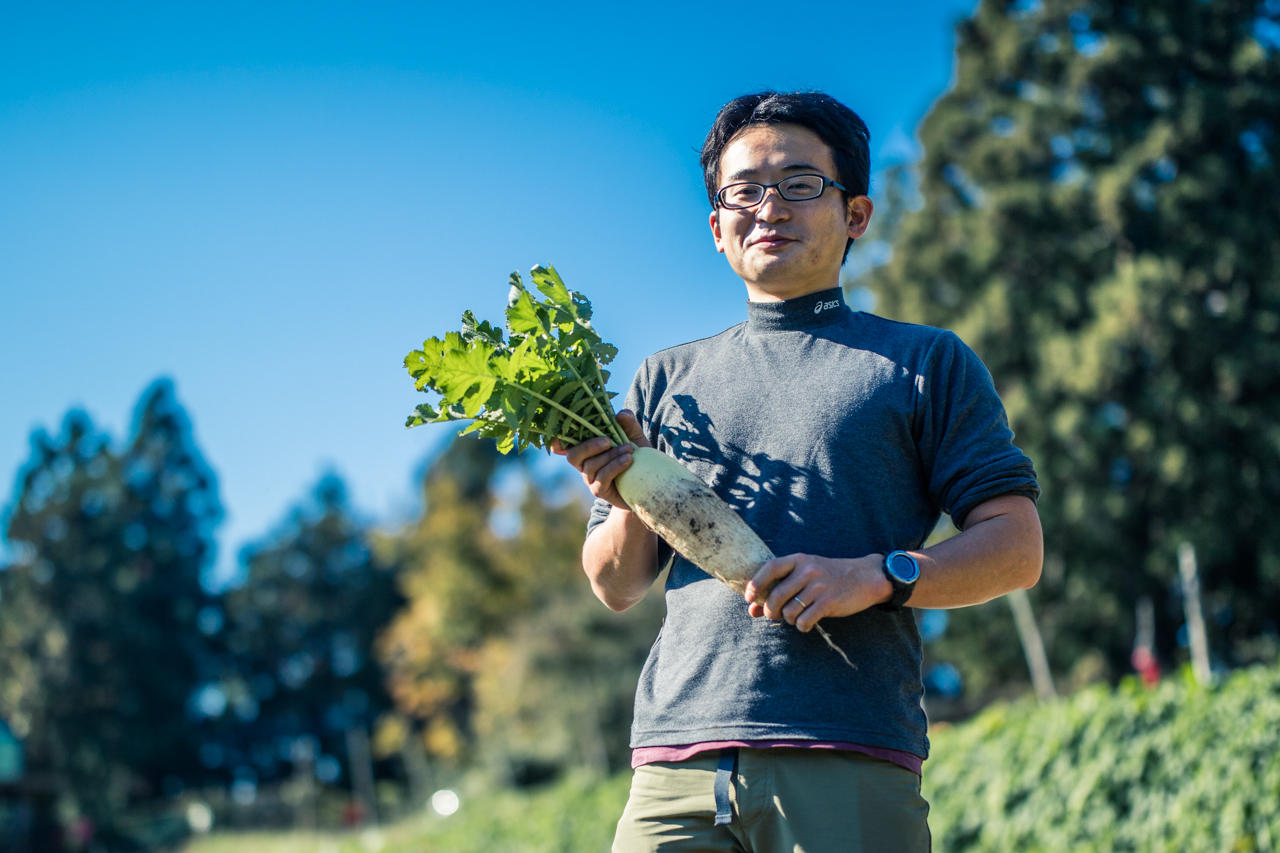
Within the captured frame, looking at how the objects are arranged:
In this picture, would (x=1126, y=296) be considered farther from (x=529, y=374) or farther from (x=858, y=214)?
(x=529, y=374)

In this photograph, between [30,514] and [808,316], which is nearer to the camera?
[808,316]

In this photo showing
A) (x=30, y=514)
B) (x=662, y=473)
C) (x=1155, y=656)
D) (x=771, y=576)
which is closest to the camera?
(x=771, y=576)

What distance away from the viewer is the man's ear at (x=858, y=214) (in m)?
2.49

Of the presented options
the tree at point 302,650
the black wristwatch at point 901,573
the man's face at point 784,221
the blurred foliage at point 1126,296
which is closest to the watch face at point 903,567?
the black wristwatch at point 901,573

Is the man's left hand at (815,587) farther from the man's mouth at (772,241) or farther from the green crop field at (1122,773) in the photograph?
the green crop field at (1122,773)

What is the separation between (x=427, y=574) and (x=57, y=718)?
46.7 ft

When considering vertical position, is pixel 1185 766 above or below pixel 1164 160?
below

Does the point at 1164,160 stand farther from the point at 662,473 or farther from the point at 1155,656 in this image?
the point at 662,473

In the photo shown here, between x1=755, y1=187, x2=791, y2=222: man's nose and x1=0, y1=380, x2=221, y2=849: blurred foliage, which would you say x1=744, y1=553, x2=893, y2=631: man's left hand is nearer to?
x1=755, y1=187, x2=791, y2=222: man's nose

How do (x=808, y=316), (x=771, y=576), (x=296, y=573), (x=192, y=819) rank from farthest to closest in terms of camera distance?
(x=296, y=573), (x=192, y=819), (x=808, y=316), (x=771, y=576)

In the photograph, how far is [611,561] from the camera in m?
2.48

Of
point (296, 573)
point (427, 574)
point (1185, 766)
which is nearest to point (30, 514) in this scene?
point (296, 573)

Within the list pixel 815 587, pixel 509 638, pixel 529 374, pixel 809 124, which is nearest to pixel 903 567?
pixel 815 587

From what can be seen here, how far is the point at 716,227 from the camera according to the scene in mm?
2586
